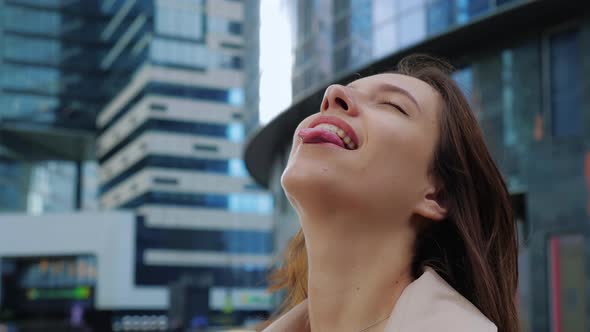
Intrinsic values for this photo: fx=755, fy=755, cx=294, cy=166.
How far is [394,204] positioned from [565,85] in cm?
1756

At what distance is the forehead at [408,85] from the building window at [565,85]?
1674cm

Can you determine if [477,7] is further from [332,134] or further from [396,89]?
[332,134]

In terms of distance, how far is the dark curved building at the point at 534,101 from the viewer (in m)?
17.3

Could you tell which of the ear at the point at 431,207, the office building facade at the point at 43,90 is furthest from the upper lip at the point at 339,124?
the office building facade at the point at 43,90

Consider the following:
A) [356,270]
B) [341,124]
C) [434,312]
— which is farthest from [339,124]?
[434,312]

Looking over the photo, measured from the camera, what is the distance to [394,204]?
1822 mm

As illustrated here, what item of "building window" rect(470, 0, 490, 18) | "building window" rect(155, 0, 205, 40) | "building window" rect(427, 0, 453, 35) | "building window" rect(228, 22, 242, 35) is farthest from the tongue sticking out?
"building window" rect(228, 22, 242, 35)

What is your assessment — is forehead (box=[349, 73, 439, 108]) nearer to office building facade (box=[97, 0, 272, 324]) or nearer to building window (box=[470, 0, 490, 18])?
building window (box=[470, 0, 490, 18])

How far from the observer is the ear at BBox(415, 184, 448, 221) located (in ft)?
6.09

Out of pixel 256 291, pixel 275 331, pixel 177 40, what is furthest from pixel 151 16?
pixel 275 331

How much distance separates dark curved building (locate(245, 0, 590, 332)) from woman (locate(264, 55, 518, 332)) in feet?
46.2

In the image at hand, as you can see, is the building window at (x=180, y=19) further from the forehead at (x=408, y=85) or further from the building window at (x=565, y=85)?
the forehead at (x=408, y=85)

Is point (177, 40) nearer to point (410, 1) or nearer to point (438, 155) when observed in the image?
point (410, 1)

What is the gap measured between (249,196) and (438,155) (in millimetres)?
70895
